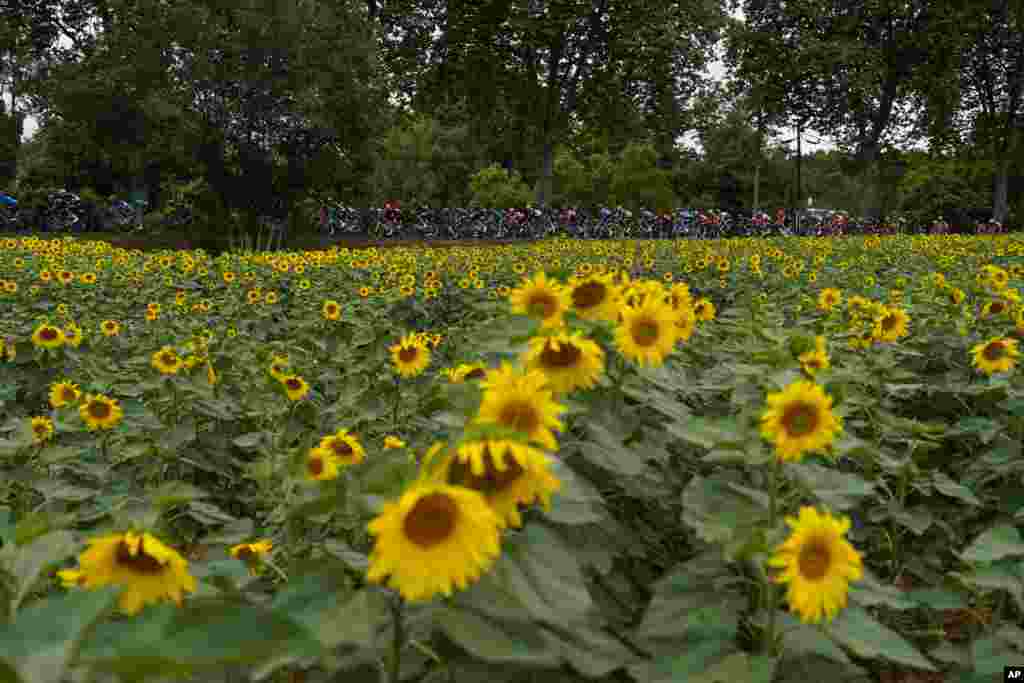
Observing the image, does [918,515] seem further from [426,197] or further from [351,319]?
[426,197]

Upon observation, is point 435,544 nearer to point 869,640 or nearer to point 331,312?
point 869,640

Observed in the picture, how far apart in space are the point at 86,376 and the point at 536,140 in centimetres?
2565

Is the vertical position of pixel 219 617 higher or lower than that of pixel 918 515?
higher

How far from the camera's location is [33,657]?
77 cm

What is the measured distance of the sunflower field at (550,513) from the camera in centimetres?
107

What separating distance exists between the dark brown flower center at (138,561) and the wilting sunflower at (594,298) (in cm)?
101

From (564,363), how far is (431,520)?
0.60 m

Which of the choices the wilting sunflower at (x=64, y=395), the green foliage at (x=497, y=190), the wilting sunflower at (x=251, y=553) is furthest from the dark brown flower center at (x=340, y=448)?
the green foliage at (x=497, y=190)

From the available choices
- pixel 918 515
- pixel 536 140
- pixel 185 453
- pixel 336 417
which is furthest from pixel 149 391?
pixel 536 140

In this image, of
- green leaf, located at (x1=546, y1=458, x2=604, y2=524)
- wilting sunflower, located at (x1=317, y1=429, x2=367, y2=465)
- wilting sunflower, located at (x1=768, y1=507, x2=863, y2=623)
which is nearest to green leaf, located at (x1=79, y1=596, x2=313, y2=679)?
green leaf, located at (x1=546, y1=458, x2=604, y2=524)

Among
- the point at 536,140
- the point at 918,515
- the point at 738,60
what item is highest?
the point at 738,60

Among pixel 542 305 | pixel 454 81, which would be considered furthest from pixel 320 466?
pixel 454 81

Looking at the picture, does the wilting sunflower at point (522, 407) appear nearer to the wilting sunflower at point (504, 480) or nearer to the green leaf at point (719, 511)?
the wilting sunflower at point (504, 480)

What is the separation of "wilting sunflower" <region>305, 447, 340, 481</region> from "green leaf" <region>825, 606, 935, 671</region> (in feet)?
3.71
